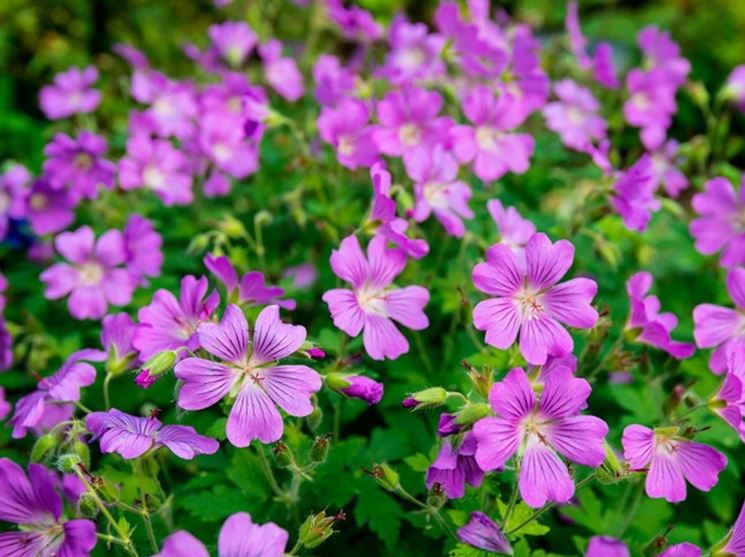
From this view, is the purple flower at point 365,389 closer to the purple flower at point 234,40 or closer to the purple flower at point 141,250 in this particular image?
the purple flower at point 141,250

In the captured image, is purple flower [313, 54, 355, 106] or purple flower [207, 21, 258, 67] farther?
purple flower [207, 21, 258, 67]

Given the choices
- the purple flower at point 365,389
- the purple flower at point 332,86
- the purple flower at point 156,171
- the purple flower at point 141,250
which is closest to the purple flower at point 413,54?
the purple flower at point 332,86

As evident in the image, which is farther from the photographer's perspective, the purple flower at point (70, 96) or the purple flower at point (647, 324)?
the purple flower at point (70, 96)

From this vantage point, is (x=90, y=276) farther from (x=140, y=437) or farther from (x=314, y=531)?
(x=314, y=531)

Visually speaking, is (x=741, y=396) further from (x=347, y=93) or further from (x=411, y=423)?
(x=347, y=93)

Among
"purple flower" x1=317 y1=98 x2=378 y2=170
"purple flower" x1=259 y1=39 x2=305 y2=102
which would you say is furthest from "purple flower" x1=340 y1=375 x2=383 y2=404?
"purple flower" x1=259 y1=39 x2=305 y2=102

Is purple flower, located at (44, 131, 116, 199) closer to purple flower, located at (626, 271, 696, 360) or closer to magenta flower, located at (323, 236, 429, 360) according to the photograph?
magenta flower, located at (323, 236, 429, 360)
